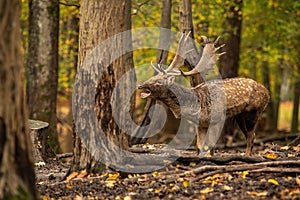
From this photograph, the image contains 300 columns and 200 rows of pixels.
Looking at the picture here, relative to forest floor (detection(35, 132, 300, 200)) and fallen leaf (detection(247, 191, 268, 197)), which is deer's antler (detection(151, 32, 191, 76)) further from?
fallen leaf (detection(247, 191, 268, 197))

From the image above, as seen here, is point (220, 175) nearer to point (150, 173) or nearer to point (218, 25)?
point (150, 173)

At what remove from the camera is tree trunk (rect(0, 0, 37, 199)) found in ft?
16.3

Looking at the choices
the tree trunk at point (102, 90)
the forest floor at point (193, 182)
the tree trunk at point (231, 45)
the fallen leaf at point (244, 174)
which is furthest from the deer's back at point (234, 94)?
the tree trunk at point (231, 45)

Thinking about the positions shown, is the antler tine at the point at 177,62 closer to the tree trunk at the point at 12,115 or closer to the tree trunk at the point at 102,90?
the tree trunk at the point at 102,90

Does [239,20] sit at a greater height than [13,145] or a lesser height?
greater

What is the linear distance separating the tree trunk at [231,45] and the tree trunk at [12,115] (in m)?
13.0

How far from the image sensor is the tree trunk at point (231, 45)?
1792cm

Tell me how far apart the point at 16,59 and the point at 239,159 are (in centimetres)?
379

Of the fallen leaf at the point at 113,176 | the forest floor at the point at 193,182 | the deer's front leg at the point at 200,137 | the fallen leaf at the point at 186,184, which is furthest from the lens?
the deer's front leg at the point at 200,137

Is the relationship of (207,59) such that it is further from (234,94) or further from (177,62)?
(234,94)

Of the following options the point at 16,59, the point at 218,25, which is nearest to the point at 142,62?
the point at 218,25

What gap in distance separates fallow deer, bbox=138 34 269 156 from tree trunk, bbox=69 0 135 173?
44.9 inches

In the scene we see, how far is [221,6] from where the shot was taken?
16.4 meters

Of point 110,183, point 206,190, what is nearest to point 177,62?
point 110,183
